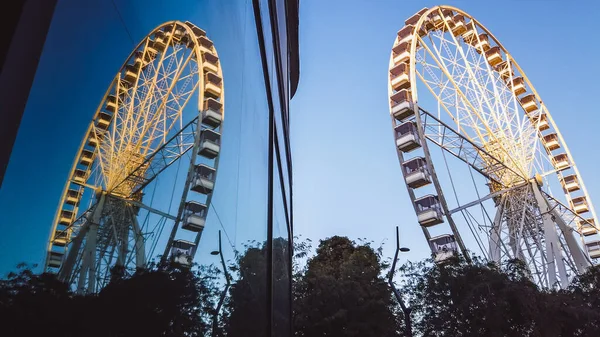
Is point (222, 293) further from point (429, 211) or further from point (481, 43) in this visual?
point (481, 43)

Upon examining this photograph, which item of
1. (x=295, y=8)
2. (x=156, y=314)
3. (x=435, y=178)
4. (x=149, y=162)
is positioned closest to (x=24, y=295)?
(x=156, y=314)

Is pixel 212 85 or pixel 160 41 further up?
pixel 212 85

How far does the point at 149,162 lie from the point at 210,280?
1.58 ft

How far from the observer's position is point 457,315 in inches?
639

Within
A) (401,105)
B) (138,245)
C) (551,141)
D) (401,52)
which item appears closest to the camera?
(138,245)

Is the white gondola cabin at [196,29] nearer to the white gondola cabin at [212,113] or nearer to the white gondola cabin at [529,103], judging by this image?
the white gondola cabin at [212,113]

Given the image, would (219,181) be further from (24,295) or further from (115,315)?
(24,295)

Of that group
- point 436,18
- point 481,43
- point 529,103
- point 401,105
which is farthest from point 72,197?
point 529,103

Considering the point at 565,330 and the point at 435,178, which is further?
the point at 435,178

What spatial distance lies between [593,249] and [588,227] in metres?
1.49

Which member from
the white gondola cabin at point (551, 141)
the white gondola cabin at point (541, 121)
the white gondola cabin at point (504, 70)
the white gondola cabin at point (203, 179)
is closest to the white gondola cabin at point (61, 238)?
the white gondola cabin at point (203, 179)

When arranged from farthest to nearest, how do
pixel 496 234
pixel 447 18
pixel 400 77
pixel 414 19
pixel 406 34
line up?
1. pixel 447 18
2. pixel 414 19
3. pixel 406 34
4. pixel 496 234
5. pixel 400 77

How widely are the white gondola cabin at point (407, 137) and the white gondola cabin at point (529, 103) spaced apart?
36.0 feet

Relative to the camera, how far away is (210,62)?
67.6 inches
